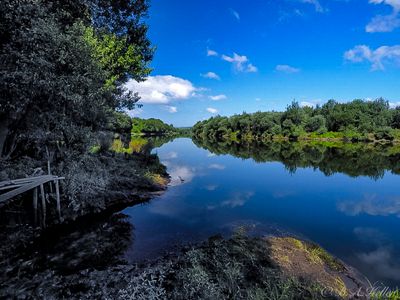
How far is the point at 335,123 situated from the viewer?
306 feet

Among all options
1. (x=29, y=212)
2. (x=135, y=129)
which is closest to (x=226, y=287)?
(x=29, y=212)

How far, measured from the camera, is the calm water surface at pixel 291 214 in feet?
37.9

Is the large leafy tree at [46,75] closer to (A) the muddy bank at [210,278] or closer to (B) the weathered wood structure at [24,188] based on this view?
(B) the weathered wood structure at [24,188]

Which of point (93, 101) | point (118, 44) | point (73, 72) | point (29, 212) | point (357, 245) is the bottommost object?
point (357, 245)

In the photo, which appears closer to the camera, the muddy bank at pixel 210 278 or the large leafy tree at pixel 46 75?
the muddy bank at pixel 210 278

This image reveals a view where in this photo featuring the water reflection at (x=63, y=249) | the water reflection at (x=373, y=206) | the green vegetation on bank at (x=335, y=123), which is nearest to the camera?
the water reflection at (x=63, y=249)

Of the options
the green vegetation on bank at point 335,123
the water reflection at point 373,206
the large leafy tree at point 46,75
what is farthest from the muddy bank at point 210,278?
the green vegetation on bank at point 335,123

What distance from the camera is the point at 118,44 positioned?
65.9ft

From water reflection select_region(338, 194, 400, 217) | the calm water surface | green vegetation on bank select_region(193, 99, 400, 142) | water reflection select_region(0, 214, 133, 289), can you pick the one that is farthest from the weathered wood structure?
green vegetation on bank select_region(193, 99, 400, 142)

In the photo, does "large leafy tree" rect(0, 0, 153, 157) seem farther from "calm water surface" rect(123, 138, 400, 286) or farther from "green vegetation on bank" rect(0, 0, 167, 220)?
"calm water surface" rect(123, 138, 400, 286)

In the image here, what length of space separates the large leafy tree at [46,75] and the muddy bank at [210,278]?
23.5 ft

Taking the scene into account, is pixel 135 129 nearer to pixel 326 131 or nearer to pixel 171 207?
pixel 326 131

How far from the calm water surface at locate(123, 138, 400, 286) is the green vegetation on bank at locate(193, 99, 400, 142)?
63.2 meters

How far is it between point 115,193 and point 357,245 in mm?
13733
